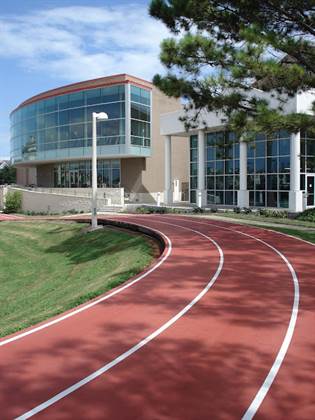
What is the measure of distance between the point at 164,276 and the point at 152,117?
35.1 m

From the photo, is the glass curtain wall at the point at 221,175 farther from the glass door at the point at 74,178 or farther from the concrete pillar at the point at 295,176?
the glass door at the point at 74,178

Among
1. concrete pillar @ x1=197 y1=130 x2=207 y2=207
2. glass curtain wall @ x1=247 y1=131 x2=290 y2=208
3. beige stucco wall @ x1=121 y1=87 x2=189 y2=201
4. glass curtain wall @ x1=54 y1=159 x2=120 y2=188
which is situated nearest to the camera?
glass curtain wall @ x1=247 y1=131 x2=290 y2=208

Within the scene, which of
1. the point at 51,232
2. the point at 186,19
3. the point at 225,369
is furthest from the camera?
the point at 51,232

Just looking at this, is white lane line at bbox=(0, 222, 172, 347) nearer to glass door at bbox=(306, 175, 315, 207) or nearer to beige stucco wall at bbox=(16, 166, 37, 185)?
glass door at bbox=(306, 175, 315, 207)

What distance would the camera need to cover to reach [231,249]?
15.3 meters

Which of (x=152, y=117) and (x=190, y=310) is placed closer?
(x=190, y=310)

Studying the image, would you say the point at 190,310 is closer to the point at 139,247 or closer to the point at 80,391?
the point at 80,391

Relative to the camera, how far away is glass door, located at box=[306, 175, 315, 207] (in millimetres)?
29831

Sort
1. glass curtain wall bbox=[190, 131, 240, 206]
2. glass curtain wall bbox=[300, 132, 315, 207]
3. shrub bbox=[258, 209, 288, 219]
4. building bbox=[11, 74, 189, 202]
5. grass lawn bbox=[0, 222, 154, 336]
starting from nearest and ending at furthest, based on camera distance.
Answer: grass lawn bbox=[0, 222, 154, 336], shrub bbox=[258, 209, 288, 219], glass curtain wall bbox=[300, 132, 315, 207], glass curtain wall bbox=[190, 131, 240, 206], building bbox=[11, 74, 189, 202]

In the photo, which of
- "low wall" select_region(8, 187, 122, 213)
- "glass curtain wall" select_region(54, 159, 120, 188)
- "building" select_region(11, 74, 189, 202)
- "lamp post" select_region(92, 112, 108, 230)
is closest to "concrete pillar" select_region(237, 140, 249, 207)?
"low wall" select_region(8, 187, 122, 213)

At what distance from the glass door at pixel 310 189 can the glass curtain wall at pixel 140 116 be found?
18059 millimetres

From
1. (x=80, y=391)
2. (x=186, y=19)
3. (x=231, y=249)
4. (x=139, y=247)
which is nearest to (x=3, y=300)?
(x=139, y=247)

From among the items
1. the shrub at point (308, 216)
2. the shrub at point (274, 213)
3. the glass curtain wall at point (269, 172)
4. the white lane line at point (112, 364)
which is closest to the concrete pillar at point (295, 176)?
the shrub at point (274, 213)

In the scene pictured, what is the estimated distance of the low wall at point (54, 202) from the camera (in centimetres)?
3894
